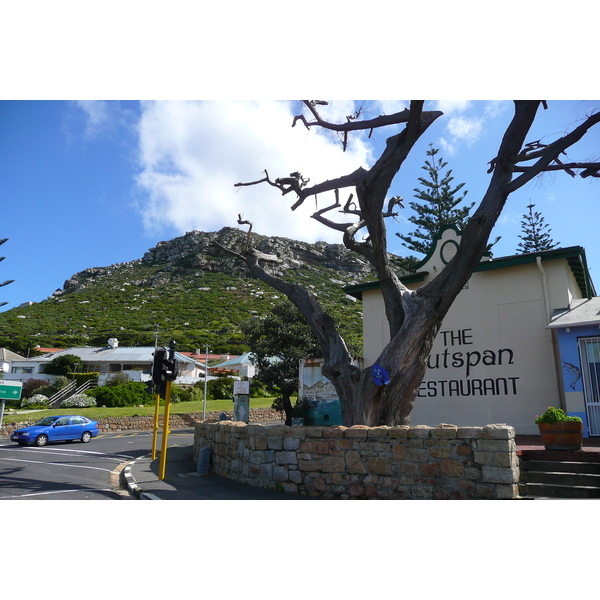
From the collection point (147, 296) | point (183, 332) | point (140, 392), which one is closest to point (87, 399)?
point (140, 392)

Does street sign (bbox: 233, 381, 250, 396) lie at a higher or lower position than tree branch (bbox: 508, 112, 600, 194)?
lower

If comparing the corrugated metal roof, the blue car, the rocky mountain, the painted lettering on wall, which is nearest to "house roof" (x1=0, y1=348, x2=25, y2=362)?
the corrugated metal roof

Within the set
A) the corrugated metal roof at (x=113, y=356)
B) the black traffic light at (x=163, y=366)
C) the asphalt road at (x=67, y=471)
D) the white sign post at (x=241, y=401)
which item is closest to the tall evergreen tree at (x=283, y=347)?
the asphalt road at (x=67, y=471)

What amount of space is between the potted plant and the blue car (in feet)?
63.4

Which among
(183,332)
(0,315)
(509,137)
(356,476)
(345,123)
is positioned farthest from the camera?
(0,315)

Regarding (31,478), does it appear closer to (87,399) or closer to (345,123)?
(345,123)

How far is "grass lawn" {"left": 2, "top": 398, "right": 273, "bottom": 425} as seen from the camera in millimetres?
26469

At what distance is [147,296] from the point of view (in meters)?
76.2

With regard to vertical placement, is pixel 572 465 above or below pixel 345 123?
below

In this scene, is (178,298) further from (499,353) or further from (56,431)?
(499,353)

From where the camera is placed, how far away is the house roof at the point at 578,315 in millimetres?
10750

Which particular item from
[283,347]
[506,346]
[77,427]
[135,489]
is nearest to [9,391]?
[77,427]

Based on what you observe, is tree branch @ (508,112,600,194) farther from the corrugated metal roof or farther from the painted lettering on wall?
the corrugated metal roof

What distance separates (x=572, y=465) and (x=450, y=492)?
236 cm
